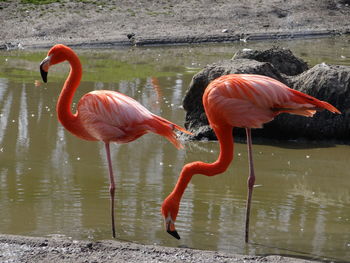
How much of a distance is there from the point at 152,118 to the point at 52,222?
0.98 meters

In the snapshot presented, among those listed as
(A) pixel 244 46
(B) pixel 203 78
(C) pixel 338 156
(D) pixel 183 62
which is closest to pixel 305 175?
(C) pixel 338 156

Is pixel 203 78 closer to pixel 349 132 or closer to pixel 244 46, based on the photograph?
pixel 349 132

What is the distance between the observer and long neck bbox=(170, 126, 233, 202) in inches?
170

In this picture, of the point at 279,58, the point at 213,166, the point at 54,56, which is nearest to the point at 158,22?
the point at 279,58

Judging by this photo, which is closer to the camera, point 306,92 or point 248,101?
point 248,101

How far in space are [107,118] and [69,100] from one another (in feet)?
1.03

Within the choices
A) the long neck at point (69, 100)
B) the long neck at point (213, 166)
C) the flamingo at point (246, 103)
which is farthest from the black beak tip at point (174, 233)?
the long neck at point (69, 100)

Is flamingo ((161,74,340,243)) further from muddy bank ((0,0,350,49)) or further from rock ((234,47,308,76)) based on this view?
muddy bank ((0,0,350,49))

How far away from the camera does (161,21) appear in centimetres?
1420

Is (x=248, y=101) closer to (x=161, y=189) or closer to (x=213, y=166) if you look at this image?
(x=213, y=166)

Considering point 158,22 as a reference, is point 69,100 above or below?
above

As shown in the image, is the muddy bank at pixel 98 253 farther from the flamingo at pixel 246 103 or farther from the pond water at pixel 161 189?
the flamingo at pixel 246 103

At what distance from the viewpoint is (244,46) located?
13352 millimetres

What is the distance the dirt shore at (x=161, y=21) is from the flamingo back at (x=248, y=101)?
340 inches
